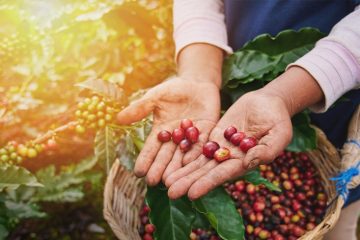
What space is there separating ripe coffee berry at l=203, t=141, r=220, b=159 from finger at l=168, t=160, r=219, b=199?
67 millimetres

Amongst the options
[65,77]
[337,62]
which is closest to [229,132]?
[337,62]

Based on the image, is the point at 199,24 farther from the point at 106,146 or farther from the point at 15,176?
the point at 15,176

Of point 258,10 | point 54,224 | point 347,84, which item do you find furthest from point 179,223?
point 54,224

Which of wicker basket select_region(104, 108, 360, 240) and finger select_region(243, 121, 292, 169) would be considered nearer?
finger select_region(243, 121, 292, 169)

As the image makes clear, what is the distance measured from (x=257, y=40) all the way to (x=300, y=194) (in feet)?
2.85

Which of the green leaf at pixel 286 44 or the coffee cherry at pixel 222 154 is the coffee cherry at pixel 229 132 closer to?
the coffee cherry at pixel 222 154

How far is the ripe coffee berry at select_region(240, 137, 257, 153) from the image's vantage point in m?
1.50

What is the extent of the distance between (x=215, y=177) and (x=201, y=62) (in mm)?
659

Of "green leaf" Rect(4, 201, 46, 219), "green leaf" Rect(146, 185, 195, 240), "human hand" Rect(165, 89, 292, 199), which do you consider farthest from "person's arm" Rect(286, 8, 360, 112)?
"green leaf" Rect(4, 201, 46, 219)

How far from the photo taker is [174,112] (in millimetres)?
1790

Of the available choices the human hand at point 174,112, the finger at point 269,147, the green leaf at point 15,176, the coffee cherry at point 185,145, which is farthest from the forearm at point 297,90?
the green leaf at point 15,176

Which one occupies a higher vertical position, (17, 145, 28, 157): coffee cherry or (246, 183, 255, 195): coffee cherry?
(17, 145, 28, 157): coffee cherry

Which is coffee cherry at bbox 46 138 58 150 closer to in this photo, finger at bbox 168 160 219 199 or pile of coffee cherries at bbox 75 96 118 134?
pile of coffee cherries at bbox 75 96 118 134

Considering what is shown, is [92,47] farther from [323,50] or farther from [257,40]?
[323,50]
